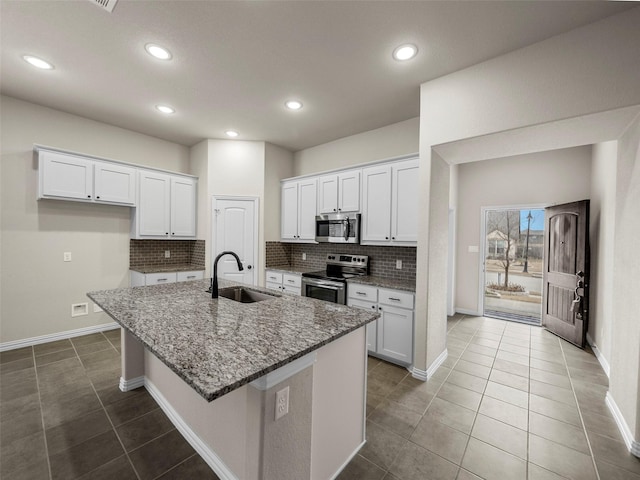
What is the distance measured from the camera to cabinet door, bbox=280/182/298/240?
441cm

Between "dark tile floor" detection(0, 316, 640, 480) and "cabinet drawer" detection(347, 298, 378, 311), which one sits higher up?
"cabinet drawer" detection(347, 298, 378, 311)

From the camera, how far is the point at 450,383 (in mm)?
2648

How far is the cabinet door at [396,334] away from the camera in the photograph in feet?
9.41

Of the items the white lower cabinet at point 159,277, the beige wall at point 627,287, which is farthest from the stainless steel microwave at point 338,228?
the beige wall at point 627,287

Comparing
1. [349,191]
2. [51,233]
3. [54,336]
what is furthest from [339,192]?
[54,336]

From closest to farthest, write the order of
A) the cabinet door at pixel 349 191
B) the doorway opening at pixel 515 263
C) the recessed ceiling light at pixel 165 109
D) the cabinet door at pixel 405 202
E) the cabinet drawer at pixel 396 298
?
the cabinet drawer at pixel 396 298 → the cabinet door at pixel 405 202 → the recessed ceiling light at pixel 165 109 → the cabinet door at pixel 349 191 → the doorway opening at pixel 515 263

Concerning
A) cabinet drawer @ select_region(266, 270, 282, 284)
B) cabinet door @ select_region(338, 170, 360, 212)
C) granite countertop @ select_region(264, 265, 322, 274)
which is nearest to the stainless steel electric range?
granite countertop @ select_region(264, 265, 322, 274)

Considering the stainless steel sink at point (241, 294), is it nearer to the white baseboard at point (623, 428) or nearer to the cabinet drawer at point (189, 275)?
the cabinet drawer at point (189, 275)

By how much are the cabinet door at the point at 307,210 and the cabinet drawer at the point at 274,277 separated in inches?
27.0

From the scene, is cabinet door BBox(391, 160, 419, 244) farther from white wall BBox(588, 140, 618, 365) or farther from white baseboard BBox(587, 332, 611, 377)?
white baseboard BBox(587, 332, 611, 377)

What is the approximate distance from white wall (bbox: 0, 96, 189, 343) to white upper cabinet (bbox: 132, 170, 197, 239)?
357 mm

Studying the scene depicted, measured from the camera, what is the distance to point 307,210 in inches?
167

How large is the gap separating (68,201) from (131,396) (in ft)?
9.13

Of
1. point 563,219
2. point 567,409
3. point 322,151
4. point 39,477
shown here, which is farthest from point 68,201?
point 563,219
